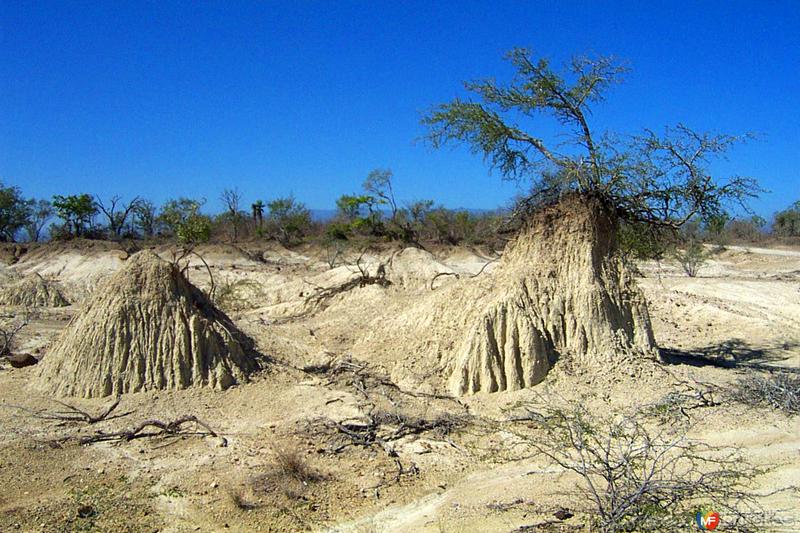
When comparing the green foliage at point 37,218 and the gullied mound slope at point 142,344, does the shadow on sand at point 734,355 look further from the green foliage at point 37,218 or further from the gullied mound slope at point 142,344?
the green foliage at point 37,218

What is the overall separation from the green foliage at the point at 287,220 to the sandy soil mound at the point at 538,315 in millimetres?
27185

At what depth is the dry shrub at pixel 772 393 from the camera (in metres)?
7.81

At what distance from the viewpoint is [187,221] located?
27.0 m

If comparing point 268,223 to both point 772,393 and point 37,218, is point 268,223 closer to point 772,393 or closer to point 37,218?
point 37,218

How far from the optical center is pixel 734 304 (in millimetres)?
15750

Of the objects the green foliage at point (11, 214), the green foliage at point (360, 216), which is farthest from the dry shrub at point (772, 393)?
the green foliage at point (11, 214)

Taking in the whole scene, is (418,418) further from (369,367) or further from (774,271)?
(774,271)

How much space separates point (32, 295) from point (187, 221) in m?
9.73

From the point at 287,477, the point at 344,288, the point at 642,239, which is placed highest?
the point at 642,239

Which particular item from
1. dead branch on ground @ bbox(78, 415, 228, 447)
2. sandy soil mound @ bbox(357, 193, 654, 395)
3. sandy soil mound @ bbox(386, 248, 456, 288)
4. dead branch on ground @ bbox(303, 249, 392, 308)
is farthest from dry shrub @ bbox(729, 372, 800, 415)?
dead branch on ground @ bbox(303, 249, 392, 308)

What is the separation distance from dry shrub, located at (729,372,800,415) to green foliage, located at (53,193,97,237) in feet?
113

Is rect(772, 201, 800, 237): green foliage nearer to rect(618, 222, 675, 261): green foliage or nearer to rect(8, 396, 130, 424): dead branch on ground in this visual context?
rect(618, 222, 675, 261): green foliage

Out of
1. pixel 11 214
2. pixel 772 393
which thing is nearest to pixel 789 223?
pixel 772 393

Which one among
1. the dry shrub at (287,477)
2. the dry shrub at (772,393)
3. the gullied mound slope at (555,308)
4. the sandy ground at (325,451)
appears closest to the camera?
the sandy ground at (325,451)
